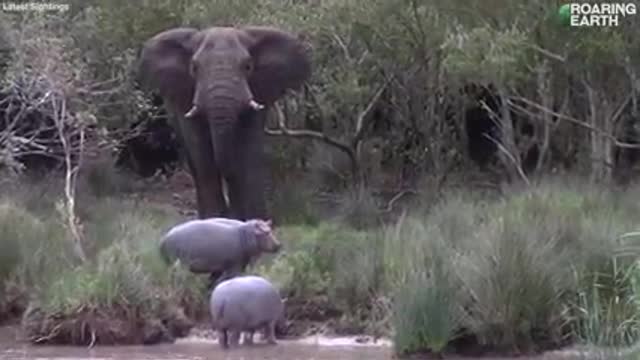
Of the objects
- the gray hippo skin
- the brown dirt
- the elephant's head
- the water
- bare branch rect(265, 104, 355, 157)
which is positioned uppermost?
the elephant's head

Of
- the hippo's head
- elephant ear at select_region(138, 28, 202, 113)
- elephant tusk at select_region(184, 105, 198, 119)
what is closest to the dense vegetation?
the hippo's head

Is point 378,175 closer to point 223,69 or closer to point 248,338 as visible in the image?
point 223,69

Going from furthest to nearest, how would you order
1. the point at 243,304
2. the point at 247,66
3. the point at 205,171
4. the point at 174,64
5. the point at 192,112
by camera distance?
1. the point at 174,64
2. the point at 205,171
3. the point at 247,66
4. the point at 192,112
5. the point at 243,304

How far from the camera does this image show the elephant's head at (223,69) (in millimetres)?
19031

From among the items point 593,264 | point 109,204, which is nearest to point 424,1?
point 109,204

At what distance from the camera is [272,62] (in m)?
20.4

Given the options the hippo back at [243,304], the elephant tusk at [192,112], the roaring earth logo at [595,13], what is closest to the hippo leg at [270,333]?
the hippo back at [243,304]

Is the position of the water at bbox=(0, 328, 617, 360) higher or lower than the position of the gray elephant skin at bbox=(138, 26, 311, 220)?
lower

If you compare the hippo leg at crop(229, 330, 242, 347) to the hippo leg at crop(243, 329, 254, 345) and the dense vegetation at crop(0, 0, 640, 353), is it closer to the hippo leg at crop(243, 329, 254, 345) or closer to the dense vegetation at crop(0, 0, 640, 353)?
the hippo leg at crop(243, 329, 254, 345)

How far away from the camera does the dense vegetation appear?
13.7 metres

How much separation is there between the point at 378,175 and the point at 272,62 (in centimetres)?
664

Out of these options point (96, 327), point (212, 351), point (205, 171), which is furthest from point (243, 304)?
point (205, 171)

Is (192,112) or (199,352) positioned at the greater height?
(192,112)

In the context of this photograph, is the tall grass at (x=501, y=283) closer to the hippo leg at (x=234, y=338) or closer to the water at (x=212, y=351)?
the water at (x=212, y=351)
